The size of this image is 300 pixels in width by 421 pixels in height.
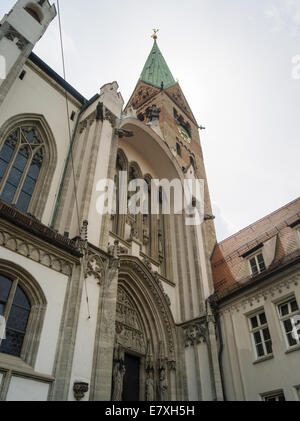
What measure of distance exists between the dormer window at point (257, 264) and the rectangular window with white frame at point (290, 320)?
1.90m

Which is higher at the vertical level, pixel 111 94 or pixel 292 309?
pixel 111 94

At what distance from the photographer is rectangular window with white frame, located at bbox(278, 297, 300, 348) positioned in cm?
923

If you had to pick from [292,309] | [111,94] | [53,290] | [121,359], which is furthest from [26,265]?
[111,94]

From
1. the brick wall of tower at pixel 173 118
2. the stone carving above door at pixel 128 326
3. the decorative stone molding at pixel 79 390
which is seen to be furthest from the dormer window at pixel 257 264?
the decorative stone molding at pixel 79 390

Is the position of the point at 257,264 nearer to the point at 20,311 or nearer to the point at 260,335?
the point at 260,335

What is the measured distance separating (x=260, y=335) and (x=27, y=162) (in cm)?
822

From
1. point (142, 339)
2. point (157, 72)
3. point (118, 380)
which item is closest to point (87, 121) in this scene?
point (142, 339)

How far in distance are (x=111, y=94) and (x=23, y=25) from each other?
375cm

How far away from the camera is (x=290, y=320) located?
9523 millimetres

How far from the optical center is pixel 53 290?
725cm

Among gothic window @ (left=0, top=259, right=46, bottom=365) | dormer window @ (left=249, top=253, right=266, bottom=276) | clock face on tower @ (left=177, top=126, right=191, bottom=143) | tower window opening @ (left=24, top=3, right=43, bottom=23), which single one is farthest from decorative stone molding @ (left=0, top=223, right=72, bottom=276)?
clock face on tower @ (left=177, top=126, right=191, bottom=143)

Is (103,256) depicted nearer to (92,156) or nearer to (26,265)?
(26,265)

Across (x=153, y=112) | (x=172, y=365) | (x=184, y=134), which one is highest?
(x=184, y=134)

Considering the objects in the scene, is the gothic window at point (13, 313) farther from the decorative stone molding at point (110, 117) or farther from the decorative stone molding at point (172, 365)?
the decorative stone molding at point (110, 117)
